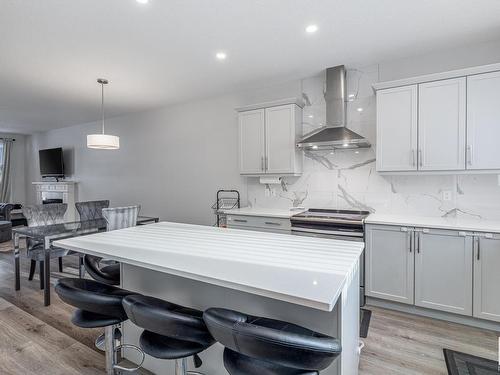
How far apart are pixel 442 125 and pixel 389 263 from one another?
4.86ft

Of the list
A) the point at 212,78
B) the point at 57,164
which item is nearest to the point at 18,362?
the point at 212,78

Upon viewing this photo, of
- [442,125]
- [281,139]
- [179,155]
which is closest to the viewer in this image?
[442,125]

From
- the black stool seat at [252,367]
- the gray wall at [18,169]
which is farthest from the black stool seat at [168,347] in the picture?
the gray wall at [18,169]

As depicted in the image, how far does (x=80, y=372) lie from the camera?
194 cm

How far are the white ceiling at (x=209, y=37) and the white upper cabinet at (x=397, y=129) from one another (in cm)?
50

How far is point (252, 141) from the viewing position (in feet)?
12.6

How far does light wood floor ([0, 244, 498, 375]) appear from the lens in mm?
1993

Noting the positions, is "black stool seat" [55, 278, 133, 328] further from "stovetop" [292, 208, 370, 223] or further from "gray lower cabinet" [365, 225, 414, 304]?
"gray lower cabinet" [365, 225, 414, 304]

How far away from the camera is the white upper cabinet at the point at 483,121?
98.9 inches

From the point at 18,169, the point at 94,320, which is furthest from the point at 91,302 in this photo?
the point at 18,169

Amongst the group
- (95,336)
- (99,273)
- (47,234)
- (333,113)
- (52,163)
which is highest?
(333,113)

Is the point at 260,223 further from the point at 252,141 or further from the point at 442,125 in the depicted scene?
the point at 442,125

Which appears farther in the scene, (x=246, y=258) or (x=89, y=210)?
(x=89, y=210)

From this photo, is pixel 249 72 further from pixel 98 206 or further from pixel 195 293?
pixel 98 206
